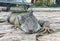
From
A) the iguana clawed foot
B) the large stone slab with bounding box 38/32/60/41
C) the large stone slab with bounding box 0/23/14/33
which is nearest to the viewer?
the large stone slab with bounding box 38/32/60/41

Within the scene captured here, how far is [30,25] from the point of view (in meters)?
4.78

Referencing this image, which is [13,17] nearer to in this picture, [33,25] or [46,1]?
[33,25]

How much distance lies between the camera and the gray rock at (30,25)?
474 cm

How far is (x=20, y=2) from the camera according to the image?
795 centimetres

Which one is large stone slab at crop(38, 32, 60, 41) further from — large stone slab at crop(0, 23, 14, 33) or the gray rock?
large stone slab at crop(0, 23, 14, 33)

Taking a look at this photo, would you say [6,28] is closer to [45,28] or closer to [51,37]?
[45,28]

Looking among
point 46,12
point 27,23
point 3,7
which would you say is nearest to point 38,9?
point 46,12

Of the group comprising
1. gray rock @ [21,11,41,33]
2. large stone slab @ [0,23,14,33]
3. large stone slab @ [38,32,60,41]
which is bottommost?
large stone slab @ [38,32,60,41]

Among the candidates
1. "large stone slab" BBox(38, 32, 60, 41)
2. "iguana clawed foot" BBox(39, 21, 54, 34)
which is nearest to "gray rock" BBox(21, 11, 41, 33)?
"iguana clawed foot" BBox(39, 21, 54, 34)

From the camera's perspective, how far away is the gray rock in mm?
4740

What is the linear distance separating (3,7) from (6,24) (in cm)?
217

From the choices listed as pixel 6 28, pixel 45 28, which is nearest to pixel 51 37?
pixel 45 28

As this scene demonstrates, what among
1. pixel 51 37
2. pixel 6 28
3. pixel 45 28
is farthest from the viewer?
pixel 6 28

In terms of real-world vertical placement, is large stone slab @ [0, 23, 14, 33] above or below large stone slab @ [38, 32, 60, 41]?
above
